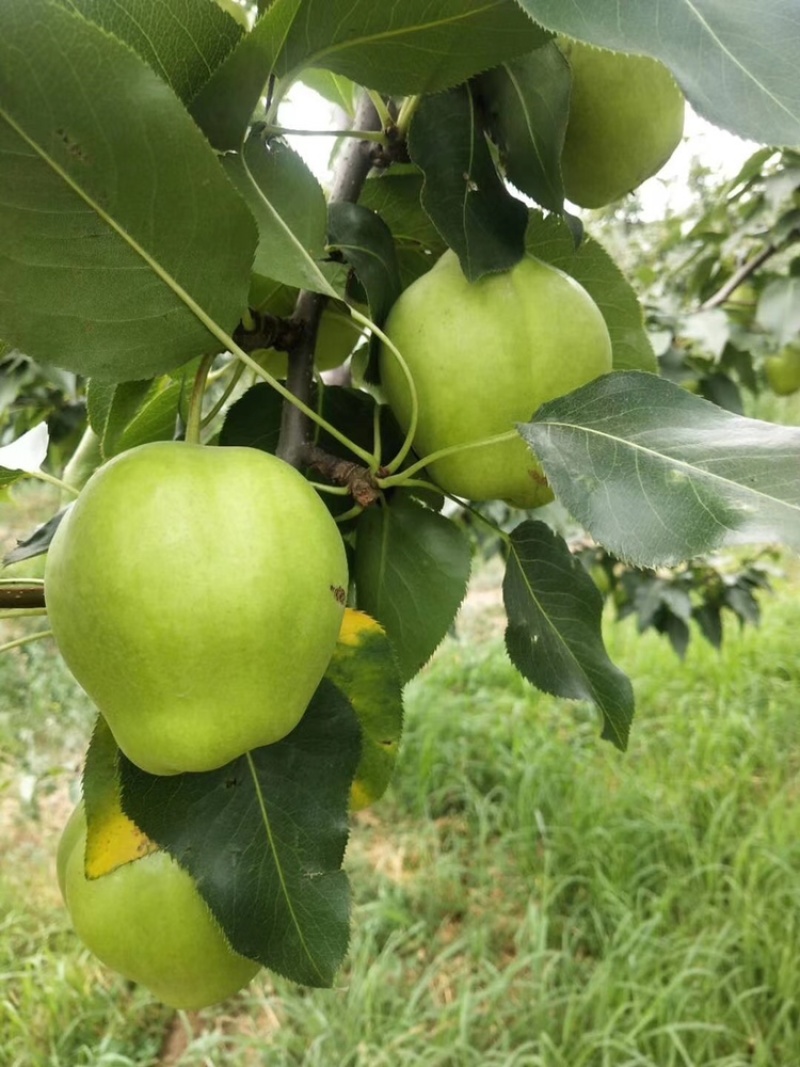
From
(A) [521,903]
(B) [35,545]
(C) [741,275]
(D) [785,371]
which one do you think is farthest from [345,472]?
(A) [521,903]

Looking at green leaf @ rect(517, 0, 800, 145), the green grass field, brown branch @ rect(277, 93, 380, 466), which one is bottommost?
the green grass field

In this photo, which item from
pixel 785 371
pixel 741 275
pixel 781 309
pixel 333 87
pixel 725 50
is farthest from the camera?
pixel 785 371

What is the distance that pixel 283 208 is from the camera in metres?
0.57

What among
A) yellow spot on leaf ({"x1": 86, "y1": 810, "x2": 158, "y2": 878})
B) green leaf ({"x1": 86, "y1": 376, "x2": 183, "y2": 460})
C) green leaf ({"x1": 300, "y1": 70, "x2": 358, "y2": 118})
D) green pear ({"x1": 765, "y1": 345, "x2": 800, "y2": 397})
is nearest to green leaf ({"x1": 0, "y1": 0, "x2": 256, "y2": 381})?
green leaf ({"x1": 86, "y1": 376, "x2": 183, "y2": 460})

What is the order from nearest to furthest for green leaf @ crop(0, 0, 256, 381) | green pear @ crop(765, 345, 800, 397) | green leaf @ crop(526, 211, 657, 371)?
1. green leaf @ crop(0, 0, 256, 381)
2. green leaf @ crop(526, 211, 657, 371)
3. green pear @ crop(765, 345, 800, 397)

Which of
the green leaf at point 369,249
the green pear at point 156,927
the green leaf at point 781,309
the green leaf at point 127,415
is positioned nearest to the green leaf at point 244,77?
the green leaf at point 369,249

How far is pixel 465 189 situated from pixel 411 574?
281mm

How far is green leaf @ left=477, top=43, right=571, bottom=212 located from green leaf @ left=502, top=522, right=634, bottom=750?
10.1 inches

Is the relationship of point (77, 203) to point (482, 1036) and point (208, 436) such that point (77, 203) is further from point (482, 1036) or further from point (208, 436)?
point (482, 1036)

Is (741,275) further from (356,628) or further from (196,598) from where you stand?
(196,598)

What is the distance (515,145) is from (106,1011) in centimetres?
219

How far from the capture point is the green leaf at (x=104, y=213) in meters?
0.40

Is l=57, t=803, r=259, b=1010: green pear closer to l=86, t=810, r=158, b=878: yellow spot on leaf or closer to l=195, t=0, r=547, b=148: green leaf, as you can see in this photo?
l=86, t=810, r=158, b=878: yellow spot on leaf

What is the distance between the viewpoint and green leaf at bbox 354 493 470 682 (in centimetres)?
69
